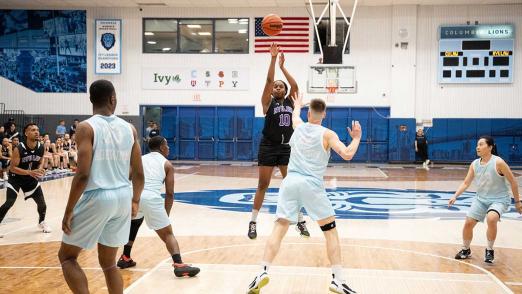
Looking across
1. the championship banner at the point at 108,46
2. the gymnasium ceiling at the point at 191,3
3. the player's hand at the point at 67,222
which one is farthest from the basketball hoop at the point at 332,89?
the player's hand at the point at 67,222

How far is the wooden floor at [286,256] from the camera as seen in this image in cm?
548

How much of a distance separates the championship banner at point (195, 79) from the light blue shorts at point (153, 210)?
20.3 m

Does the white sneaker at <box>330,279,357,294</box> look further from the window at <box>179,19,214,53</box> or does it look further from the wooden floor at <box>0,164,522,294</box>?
the window at <box>179,19,214,53</box>

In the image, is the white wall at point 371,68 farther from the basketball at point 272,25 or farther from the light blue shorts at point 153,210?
the light blue shorts at point 153,210

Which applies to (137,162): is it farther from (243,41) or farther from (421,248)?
(243,41)

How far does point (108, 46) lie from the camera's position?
1032 inches

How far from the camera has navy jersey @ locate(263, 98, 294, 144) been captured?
298 inches

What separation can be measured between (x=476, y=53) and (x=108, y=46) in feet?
54.7

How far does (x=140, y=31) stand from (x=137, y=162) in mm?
23262

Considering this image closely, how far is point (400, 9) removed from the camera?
25.1 metres

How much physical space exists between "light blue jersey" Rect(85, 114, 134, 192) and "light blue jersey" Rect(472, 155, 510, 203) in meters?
4.65

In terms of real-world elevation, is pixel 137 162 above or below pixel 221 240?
above

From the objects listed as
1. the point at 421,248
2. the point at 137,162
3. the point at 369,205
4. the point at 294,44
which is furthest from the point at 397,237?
the point at 294,44

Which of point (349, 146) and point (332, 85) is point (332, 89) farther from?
point (349, 146)
